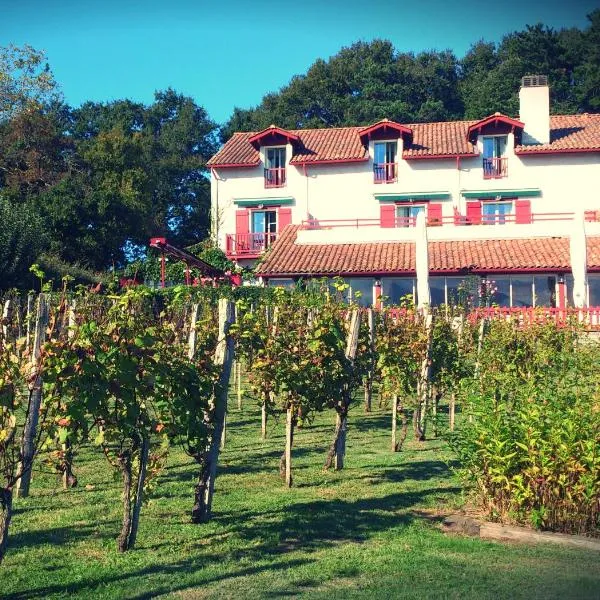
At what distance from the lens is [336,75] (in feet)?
198

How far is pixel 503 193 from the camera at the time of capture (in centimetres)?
4012

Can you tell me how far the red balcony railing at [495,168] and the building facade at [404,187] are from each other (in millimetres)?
43

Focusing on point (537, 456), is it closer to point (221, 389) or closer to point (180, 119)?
point (221, 389)

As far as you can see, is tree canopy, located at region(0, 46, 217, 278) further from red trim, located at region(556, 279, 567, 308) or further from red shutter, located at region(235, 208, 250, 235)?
red trim, located at region(556, 279, 567, 308)

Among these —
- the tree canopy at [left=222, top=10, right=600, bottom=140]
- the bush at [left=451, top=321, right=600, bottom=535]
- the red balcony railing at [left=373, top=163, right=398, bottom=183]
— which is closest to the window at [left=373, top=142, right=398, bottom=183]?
the red balcony railing at [left=373, top=163, right=398, bottom=183]

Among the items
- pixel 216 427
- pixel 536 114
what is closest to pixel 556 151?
pixel 536 114

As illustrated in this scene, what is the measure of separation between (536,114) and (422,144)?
206 inches

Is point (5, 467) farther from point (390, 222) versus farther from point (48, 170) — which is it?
point (48, 170)

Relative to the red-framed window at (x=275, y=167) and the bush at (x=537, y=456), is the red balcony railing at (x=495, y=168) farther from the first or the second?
the bush at (x=537, y=456)

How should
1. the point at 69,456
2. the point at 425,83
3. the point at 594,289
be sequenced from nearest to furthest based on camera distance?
the point at 69,456
the point at 594,289
the point at 425,83

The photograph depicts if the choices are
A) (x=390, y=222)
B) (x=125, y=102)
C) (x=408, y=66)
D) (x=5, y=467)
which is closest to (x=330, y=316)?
(x=5, y=467)

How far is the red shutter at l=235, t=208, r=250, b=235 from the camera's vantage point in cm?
4191

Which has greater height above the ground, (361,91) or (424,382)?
(361,91)

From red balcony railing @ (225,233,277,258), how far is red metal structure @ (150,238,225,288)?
4399 mm
